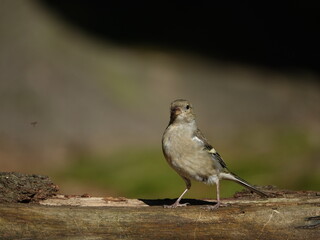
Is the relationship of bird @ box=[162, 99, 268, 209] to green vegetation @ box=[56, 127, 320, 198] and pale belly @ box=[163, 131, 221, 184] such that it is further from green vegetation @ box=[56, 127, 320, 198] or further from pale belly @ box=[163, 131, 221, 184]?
green vegetation @ box=[56, 127, 320, 198]

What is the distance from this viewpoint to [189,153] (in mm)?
6117

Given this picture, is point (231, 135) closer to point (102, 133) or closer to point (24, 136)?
point (102, 133)

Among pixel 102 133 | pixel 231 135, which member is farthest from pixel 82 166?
pixel 231 135

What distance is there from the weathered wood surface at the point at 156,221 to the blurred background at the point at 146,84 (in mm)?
4595

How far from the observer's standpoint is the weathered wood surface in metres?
4.77

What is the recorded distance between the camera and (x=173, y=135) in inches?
244

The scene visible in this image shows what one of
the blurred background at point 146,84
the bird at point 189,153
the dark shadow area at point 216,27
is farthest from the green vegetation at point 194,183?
the dark shadow area at point 216,27

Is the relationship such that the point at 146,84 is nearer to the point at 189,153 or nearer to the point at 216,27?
the point at 216,27

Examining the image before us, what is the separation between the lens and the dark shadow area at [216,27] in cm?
1419

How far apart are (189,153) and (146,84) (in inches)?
300

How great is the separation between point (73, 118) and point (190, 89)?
2.53 m

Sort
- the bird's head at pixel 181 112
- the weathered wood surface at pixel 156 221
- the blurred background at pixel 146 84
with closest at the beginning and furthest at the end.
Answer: the weathered wood surface at pixel 156 221 < the bird's head at pixel 181 112 < the blurred background at pixel 146 84

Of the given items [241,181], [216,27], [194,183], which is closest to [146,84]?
[216,27]

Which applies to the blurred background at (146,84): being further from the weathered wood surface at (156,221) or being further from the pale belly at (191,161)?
the weathered wood surface at (156,221)
